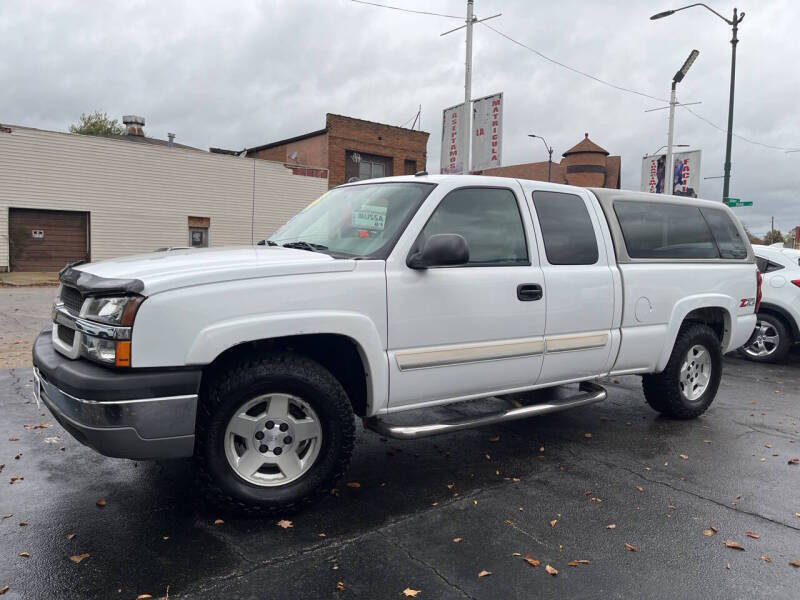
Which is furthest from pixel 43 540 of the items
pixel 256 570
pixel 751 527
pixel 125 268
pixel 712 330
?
pixel 712 330

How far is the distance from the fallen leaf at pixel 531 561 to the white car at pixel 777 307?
7.37m

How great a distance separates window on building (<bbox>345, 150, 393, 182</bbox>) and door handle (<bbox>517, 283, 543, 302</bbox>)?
26332 mm

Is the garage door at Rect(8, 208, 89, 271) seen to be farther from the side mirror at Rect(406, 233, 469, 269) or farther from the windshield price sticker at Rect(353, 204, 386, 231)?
the side mirror at Rect(406, 233, 469, 269)

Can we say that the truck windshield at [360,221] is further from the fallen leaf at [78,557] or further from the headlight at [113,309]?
the fallen leaf at [78,557]

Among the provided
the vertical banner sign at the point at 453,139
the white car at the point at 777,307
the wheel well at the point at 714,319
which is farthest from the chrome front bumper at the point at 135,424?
the vertical banner sign at the point at 453,139

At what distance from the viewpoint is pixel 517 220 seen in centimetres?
452

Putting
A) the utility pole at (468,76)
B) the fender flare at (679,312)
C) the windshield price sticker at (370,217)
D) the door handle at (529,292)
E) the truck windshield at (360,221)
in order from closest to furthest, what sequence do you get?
the truck windshield at (360,221) → the windshield price sticker at (370,217) → the door handle at (529,292) → the fender flare at (679,312) → the utility pole at (468,76)

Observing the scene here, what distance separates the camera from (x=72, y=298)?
11.6 feet

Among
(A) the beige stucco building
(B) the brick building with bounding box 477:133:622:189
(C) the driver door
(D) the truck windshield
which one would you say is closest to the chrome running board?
(C) the driver door

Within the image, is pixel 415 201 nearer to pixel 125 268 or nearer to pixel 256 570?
pixel 125 268

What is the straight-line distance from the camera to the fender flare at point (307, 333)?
10.4 feet

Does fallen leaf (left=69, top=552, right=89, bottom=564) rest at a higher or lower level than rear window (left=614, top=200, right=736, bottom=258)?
lower

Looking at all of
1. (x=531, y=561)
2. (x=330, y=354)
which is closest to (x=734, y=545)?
(x=531, y=561)

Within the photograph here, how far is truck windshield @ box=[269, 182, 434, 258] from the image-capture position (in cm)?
396
